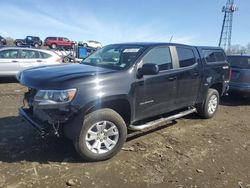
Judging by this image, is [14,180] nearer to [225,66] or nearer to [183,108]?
[183,108]

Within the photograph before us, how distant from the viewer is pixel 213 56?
668 cm

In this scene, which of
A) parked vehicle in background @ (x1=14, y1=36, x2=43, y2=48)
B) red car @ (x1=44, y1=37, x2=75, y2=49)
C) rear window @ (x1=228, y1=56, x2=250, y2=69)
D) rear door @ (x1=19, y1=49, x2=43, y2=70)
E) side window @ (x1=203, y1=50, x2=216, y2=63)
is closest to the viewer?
side window @ (x1=203, y1=50, x2=216, y2=63)

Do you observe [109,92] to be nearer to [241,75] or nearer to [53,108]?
[53,108]

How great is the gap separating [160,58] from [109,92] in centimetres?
148

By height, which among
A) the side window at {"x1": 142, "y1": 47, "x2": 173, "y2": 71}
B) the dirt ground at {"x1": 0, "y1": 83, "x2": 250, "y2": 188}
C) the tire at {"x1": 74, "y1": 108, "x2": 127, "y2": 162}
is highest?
the side window at {"x1": 142, "y1": 47, "x2": 173, "y2": 71}

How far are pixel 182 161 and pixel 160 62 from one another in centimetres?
183

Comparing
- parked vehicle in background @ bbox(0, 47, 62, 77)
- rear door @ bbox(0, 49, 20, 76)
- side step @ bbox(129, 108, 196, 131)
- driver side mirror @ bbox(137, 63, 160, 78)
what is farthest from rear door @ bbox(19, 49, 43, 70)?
driver side mirror @ bbox(137, 63, 160, 78)

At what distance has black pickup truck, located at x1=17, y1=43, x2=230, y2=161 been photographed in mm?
3779

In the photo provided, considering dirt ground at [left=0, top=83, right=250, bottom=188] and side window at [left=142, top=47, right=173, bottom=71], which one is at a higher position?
side window at [left=142, top=47, right=173, bottom=71]

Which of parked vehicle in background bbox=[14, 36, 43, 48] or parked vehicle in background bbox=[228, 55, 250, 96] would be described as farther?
parked vehicle in background bbox=[14, 36, 43, 48]

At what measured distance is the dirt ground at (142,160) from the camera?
365cm

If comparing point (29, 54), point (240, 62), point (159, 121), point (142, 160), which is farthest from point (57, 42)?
point (142, 160)

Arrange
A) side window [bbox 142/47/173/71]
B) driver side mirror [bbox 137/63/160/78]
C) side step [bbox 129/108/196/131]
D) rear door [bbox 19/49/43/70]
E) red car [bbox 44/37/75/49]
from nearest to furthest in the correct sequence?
1. driver side mirror [bbox 137/63/160/78]
2. side step [bbox 129/108/196/131]
3. side window [bbox 142/47/173/71]
4. rear door [bbox 19/49/43/70]
5. red car [bbox 44/37/75/49]

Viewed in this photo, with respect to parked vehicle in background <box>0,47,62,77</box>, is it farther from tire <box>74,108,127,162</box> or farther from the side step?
tire <box>74,108,127,162</box>
